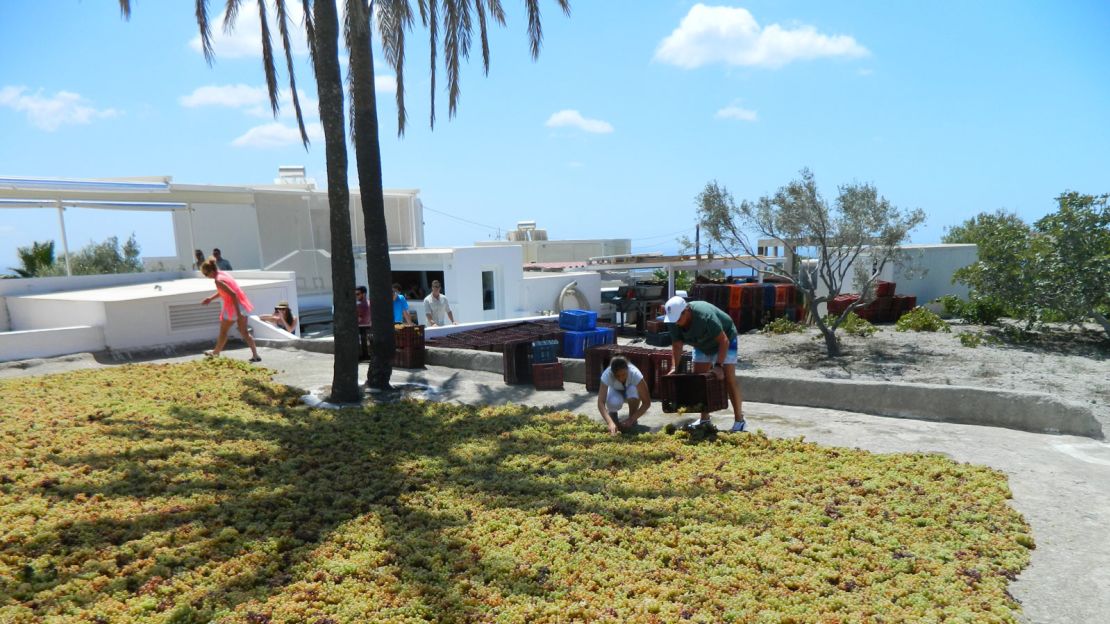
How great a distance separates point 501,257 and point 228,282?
12439 mm

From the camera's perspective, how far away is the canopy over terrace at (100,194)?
1605cm

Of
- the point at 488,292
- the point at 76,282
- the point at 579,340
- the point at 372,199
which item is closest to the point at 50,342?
the point at 76,282

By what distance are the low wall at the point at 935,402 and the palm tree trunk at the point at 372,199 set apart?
206 inches

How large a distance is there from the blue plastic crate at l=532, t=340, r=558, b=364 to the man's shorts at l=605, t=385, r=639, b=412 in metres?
2.72

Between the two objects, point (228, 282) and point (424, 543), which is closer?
point (424, 543)

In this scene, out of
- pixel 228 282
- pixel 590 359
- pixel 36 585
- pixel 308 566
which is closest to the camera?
pixel 36 585

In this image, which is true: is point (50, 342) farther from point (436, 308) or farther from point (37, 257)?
point (37, 257)

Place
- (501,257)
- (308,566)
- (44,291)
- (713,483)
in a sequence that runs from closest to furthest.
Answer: (308,566), (713,483), (44,291), (501,257)

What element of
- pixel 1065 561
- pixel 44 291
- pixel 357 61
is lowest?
pixel 1065 561

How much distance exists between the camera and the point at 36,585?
162 inches

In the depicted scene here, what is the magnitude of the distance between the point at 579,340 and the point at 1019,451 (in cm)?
710

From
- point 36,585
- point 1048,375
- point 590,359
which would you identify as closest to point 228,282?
point 590,359

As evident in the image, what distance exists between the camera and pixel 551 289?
965 inches

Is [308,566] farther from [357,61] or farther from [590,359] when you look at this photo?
[357,61]
